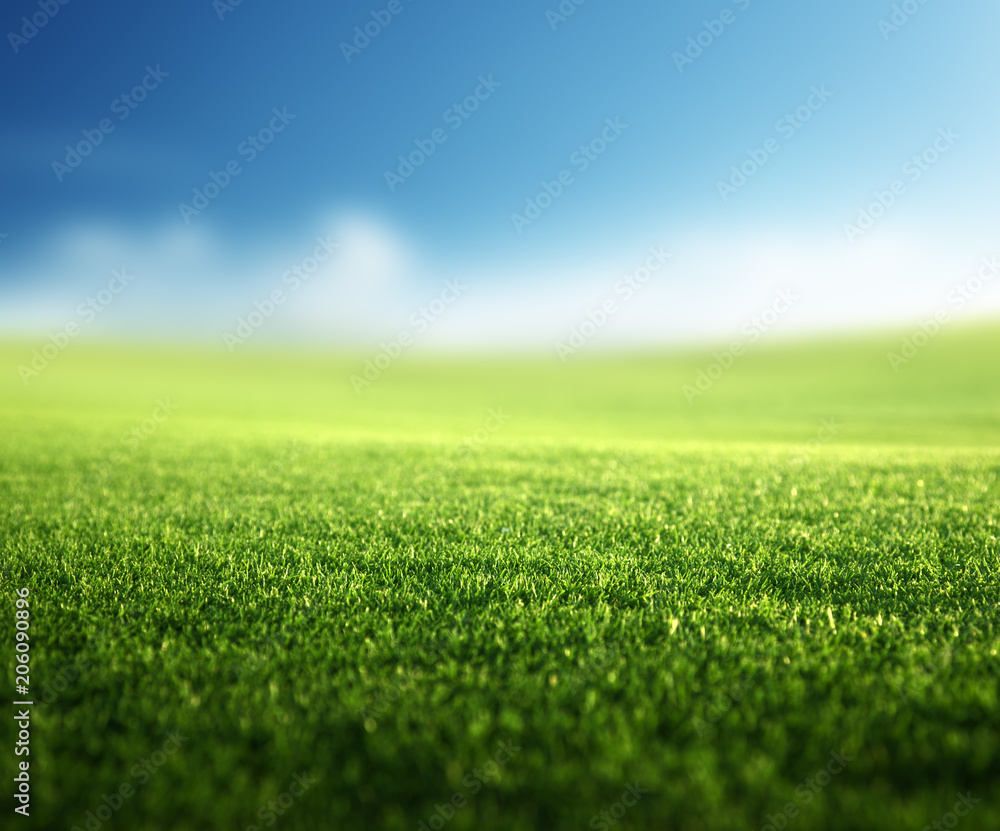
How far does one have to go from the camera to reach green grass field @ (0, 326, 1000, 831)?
2572 mm

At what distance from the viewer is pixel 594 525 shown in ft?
21.9

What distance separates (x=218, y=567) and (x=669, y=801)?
4.66 meters

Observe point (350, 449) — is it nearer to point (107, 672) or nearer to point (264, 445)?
point (264, 445)

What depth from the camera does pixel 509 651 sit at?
3.78 metres

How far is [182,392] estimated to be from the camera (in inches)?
2205

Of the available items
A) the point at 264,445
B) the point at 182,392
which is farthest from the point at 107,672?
the point at 182,392

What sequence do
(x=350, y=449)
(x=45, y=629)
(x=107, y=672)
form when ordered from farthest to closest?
(x=350, y=449), (x=45, y=629), (x=107, y=672)

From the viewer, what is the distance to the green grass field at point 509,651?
8.44 feet

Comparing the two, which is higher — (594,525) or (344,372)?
(344,372)

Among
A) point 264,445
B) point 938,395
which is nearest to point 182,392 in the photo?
point 264,445

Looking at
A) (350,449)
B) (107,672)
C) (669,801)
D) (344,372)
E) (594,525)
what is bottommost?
(669,801)

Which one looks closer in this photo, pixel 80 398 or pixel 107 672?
pixel 107 672

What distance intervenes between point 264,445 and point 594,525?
459 inches

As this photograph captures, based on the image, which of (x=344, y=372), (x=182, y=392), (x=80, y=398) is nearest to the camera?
(x=80, y=398)
